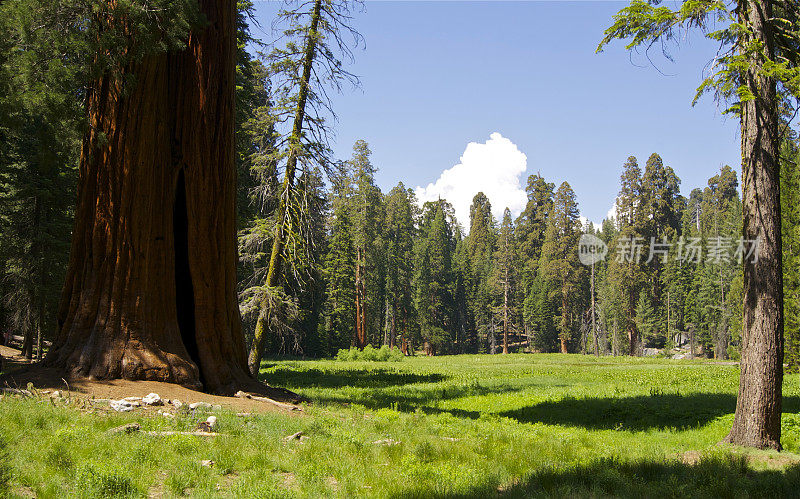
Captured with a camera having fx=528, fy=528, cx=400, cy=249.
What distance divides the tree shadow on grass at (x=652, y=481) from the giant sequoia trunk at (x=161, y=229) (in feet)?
18.8

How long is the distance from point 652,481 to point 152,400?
20.4ft

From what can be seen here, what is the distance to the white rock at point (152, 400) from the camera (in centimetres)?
712

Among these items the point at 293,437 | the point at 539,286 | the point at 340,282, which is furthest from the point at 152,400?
the point at 539,286

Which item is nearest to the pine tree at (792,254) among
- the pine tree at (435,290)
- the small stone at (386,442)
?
the small stone at (386,442)

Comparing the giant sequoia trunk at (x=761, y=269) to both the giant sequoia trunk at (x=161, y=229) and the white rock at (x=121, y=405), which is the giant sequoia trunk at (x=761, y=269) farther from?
the white rock at (x=121, y=405)

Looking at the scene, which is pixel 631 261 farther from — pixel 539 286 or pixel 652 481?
pixel 652 481

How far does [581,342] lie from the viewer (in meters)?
69.3

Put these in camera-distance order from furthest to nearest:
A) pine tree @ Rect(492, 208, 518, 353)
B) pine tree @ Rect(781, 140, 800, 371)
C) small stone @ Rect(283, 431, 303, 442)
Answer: pine tree @ Rect(492, 208, 518, 353), pine tree @ Rect(781, 140, 800, 371), small stone @ Rect(283, 431, 303, 442)

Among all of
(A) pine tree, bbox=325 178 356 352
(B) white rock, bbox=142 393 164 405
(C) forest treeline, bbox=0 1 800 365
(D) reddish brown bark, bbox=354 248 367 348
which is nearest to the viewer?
(B) white rock, bbox=142 393 164 405

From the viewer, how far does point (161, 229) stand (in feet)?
29.4

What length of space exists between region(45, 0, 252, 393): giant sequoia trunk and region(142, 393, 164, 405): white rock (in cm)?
99

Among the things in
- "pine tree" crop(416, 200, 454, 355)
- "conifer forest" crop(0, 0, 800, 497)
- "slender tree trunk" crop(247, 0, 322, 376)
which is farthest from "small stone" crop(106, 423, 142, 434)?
"pine tree" crop(416, 200, 454, 355)

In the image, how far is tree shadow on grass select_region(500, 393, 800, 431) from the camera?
414 inches

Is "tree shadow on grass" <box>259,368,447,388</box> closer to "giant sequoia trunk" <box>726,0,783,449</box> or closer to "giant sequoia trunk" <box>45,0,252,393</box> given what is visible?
"giant sequoia trunk" <box>45,0,252,393</box>
